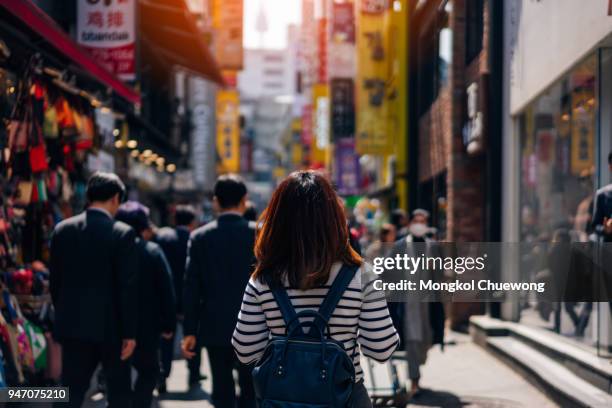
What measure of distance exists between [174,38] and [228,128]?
36962 millimetres

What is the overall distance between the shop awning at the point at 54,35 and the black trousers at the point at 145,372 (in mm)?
2922

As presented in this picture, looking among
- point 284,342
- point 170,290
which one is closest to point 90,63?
point 170,290

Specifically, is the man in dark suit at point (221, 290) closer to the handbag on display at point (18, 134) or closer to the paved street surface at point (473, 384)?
the paved street surface at point (473, 384)

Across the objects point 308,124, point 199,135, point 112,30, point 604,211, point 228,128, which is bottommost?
point 604,211

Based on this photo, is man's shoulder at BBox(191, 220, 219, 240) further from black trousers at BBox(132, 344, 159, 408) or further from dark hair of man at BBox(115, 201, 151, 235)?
dark hair of man at BBox(115, 201, 151, 235)

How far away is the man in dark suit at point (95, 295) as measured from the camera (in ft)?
17.7

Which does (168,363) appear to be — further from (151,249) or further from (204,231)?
(204,231)

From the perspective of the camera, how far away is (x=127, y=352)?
5480mm

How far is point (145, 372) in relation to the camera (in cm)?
642

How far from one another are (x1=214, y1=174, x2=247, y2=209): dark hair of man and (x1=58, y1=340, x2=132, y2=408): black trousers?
1.19m

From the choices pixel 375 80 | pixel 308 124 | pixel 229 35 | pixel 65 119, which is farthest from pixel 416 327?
pixel 308 124

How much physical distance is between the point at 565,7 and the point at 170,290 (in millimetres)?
4812

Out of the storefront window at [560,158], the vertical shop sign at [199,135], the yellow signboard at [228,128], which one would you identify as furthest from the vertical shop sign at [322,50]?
the storefront window at [560,158]

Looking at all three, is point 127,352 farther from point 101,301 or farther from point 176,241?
point 176,241
